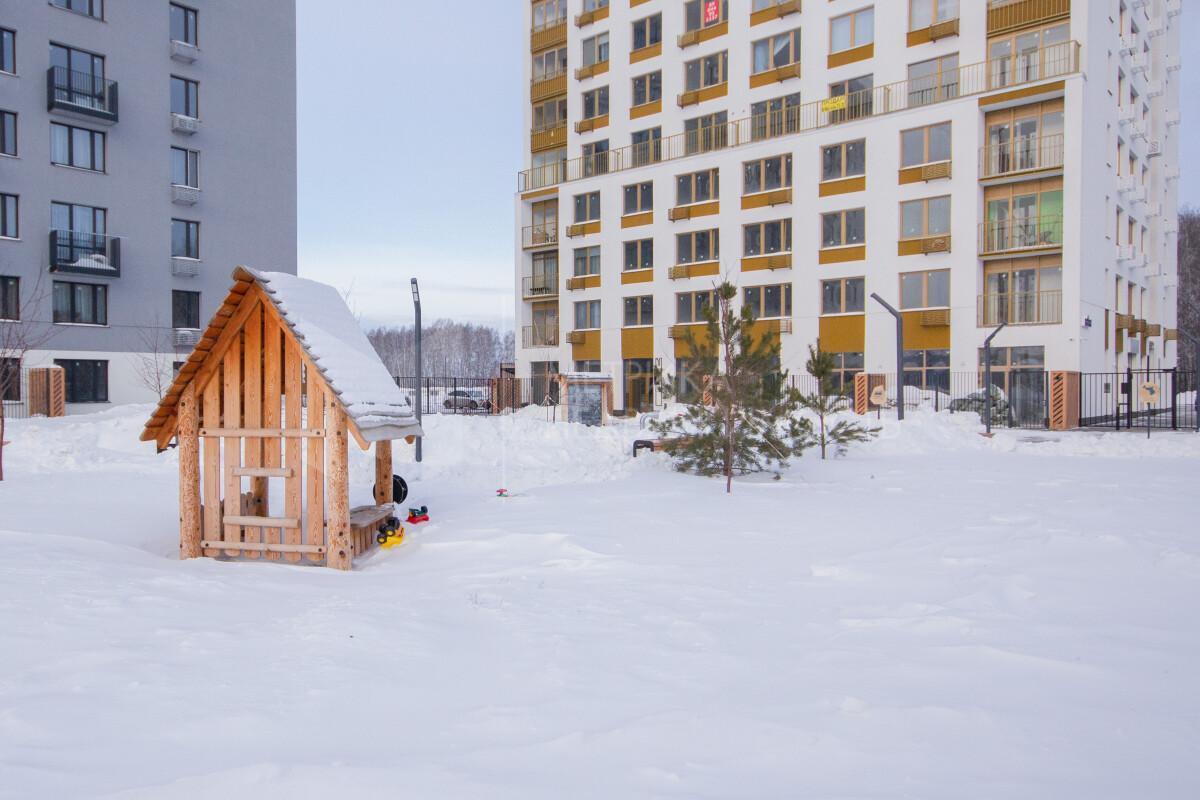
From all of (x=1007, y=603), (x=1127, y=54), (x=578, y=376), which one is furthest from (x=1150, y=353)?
(x=1007, y=603)

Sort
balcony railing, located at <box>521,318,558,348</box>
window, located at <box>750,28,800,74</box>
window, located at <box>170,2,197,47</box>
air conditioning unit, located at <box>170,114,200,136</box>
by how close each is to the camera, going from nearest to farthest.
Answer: air conditioning unit, located at <box>170,114,200,136</box>, window, located at <box>170,2,197,47</box>, window, located at <box>750,28,800,74</box>, balcony railing, located at <box>521,318,558,348</box>

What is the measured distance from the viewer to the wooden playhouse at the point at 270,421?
820cm

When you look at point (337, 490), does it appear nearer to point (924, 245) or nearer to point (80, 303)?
point (924, 245)

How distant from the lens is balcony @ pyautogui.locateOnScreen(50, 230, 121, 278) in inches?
1339

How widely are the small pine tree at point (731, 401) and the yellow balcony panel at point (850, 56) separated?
90.8ft

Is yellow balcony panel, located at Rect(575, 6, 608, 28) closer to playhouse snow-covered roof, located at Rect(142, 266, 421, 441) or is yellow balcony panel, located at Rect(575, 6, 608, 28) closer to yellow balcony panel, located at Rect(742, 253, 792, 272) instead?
yellow balcony panel, located at Rect(742, 253, 792, 272)

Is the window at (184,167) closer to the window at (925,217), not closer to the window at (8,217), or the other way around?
the window at (8,217)

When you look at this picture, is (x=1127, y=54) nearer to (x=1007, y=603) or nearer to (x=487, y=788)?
(x=1007, y=603)

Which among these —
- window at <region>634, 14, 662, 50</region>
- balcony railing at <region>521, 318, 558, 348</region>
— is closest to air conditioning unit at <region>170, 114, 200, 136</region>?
balcony railing at <region>521, 318, 558, 348</region>

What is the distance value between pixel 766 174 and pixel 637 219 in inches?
292

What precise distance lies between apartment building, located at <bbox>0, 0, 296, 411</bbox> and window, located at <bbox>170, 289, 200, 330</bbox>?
0.07 m

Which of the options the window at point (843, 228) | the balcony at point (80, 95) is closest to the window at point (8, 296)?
the balcony at point (80, 95)

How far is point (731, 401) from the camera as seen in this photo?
13.8m

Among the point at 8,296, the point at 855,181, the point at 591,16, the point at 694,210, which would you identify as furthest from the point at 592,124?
the point at 8,296
